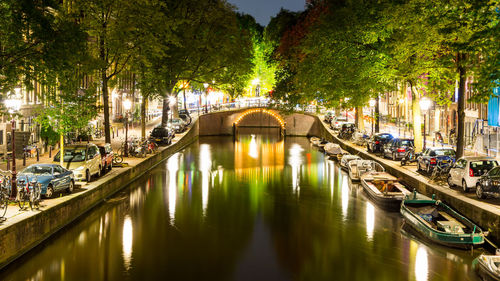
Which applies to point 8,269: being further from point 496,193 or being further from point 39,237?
point 496,193

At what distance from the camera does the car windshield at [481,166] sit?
27019 millimetres

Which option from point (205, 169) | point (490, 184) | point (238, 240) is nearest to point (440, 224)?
point (490, 184)

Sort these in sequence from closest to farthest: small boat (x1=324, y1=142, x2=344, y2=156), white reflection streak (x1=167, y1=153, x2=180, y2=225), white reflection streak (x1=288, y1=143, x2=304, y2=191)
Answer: white reflection streak (x1=167, y1=153, x2=180, y2=225)
white reflection streak (x1=288, y1=143, x2=304, y2=191)
small boat (x1=324, y1=142, x2=344, y2=156)

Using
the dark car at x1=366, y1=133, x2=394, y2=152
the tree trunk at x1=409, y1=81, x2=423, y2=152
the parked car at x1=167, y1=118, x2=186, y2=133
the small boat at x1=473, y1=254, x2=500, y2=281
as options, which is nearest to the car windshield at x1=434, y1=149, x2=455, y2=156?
the tree trunk at x1=409, y1=81, x2=423, y2=152

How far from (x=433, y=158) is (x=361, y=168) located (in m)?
7.62

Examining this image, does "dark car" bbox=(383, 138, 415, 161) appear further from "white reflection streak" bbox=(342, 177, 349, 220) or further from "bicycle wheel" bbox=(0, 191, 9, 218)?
"bicycle wheel" bbox=(0, 191, 9, 218)

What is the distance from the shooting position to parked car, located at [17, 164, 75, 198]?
969 inches

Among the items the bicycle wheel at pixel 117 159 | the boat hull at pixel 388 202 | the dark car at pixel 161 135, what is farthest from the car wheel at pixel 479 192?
the dark car at pixel 161 135

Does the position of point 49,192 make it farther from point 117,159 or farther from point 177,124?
point 177,124

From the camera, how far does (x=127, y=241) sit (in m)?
24.5

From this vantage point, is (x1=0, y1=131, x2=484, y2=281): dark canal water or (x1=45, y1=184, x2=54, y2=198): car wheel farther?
(x1=45, y1=184, x2=54, y2=198): car wheel

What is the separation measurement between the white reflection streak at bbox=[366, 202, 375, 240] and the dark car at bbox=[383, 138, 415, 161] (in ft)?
35.0

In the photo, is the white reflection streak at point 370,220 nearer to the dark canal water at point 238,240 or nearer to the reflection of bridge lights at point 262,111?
the dark canal water at point 238,240

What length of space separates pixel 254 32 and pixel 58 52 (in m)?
82.9
